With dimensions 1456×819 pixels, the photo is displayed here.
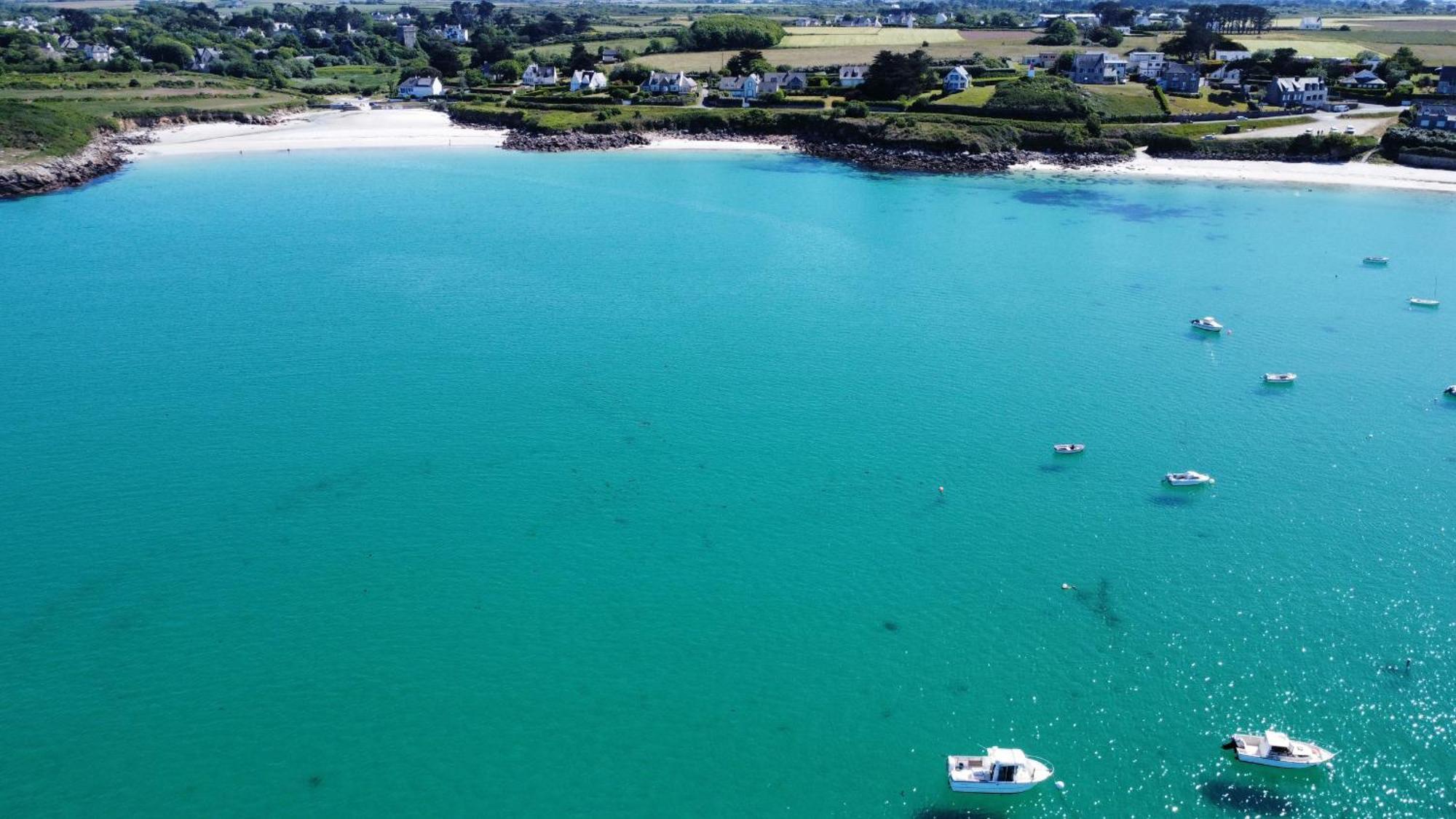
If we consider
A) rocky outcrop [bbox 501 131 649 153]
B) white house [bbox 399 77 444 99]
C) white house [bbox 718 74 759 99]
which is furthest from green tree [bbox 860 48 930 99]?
white house [bbox 399 77 444 99]

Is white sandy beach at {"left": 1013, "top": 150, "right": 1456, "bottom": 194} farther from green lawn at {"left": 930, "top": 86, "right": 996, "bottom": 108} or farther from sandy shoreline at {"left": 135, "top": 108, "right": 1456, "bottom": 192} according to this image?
green lawn at {"left": 930, "top": 86, "right": 996, "bottom": 108}

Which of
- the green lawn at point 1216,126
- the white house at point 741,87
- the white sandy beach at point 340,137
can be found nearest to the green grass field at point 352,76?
the white sandy beach at point 340,137

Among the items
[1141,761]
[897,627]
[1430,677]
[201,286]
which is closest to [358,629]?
[897,627]

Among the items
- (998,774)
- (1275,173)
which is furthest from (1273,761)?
(1275,173)

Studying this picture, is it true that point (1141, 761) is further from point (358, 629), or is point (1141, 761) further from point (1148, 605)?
point (358, 629)

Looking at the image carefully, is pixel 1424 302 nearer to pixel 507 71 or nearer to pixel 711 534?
pixel 711 534

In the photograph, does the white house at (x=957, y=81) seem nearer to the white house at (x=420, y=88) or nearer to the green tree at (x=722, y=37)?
the green tree at (x=722, y=37)
